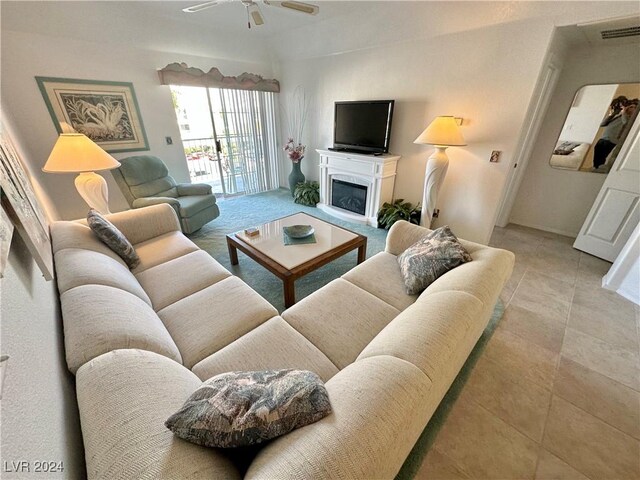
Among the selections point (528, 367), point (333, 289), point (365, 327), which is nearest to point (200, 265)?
point (333, 289)

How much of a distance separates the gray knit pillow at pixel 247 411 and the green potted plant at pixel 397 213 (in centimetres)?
288

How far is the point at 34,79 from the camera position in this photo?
2.71 meters

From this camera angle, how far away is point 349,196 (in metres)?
3.85

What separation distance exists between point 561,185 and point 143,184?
17.5 feet

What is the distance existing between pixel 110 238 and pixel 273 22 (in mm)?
3629

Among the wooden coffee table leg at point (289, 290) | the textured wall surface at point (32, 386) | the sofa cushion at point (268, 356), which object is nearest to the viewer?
the textured wall surface at point (32, 386)

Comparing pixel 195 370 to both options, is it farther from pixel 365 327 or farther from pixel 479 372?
pixel 479 372

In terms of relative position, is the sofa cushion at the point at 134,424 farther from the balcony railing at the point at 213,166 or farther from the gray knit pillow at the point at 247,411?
the balcony railing at the point at 213,166

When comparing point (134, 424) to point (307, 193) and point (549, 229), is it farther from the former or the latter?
point (549, 229)

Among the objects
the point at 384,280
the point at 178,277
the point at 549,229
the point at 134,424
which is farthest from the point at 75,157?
the point at 549,229

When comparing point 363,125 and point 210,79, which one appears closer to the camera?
point 363,125

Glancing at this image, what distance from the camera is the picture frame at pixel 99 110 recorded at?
287 cm

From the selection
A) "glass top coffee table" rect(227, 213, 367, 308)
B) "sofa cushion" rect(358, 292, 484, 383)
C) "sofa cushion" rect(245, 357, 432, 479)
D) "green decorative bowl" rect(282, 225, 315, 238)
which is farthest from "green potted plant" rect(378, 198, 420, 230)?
"sofa cushion" rect(245, 357, 432, 479)

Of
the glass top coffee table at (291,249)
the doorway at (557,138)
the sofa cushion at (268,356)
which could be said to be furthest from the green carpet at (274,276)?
the doorway at (557,138)
